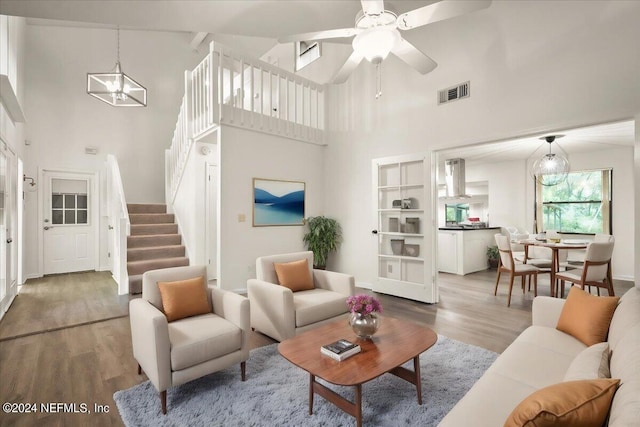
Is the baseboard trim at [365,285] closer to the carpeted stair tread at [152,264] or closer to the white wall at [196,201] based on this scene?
the white wall at [196,201]

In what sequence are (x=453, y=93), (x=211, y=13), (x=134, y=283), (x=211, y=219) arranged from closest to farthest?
(x=211, y=13)
(x=453, y=93)
(x=134, y=283)
(x=211, y=219)

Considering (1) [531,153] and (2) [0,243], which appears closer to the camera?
(2) [0,243]

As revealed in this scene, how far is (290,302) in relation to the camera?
299 cm

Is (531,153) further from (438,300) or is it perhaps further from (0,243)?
(0,243)

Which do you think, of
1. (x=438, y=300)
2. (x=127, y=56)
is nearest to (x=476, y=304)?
(x=438, y=300)

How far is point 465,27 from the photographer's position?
417cm

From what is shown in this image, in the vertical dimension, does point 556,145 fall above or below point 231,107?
below

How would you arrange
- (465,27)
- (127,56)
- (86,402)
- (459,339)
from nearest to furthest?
(86,402), (459,339), (465,27), (127,56)

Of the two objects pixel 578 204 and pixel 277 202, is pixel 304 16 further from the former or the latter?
pixel 578 204

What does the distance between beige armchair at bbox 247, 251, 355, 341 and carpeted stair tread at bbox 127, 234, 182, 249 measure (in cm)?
311

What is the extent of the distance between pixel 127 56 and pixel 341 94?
5.43m

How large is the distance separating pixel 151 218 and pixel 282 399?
17.0ft

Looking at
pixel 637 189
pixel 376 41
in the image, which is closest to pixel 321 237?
pixel 376 41

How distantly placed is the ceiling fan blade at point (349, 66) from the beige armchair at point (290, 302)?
2020 mm
